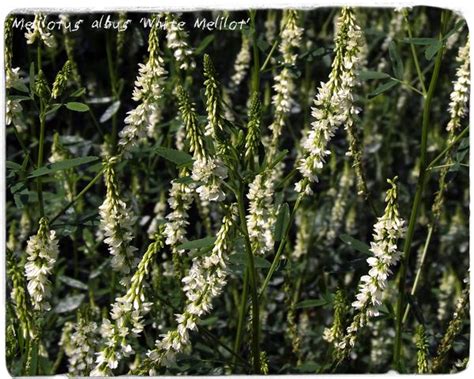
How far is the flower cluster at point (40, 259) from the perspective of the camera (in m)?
2.04

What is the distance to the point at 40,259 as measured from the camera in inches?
81.4

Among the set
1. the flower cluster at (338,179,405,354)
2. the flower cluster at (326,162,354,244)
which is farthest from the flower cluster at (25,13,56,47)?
the flower cluster at (326,162,354,244)

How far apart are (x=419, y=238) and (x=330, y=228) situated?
36 cm

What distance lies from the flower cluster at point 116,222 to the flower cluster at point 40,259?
6.1 inches

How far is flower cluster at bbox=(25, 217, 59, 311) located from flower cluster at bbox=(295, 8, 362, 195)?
2.15ft

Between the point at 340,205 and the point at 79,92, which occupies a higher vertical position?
the point at 79,92

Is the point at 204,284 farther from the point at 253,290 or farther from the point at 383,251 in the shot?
the point at 383,251

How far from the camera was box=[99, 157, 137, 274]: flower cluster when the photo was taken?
6.41ft

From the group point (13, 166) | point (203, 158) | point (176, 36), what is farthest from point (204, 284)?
point (176, 36)

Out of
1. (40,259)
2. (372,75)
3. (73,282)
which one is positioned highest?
(372,75)

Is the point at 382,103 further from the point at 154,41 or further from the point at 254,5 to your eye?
the point at 154,41

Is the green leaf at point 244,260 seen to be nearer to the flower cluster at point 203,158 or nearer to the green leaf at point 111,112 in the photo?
the flower cluster at point 203,158

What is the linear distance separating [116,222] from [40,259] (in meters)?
0.24

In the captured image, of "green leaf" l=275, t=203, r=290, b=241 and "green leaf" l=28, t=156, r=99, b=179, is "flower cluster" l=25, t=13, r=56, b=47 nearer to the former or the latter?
"green leaf" l=28, t=156, r=99, b=179
